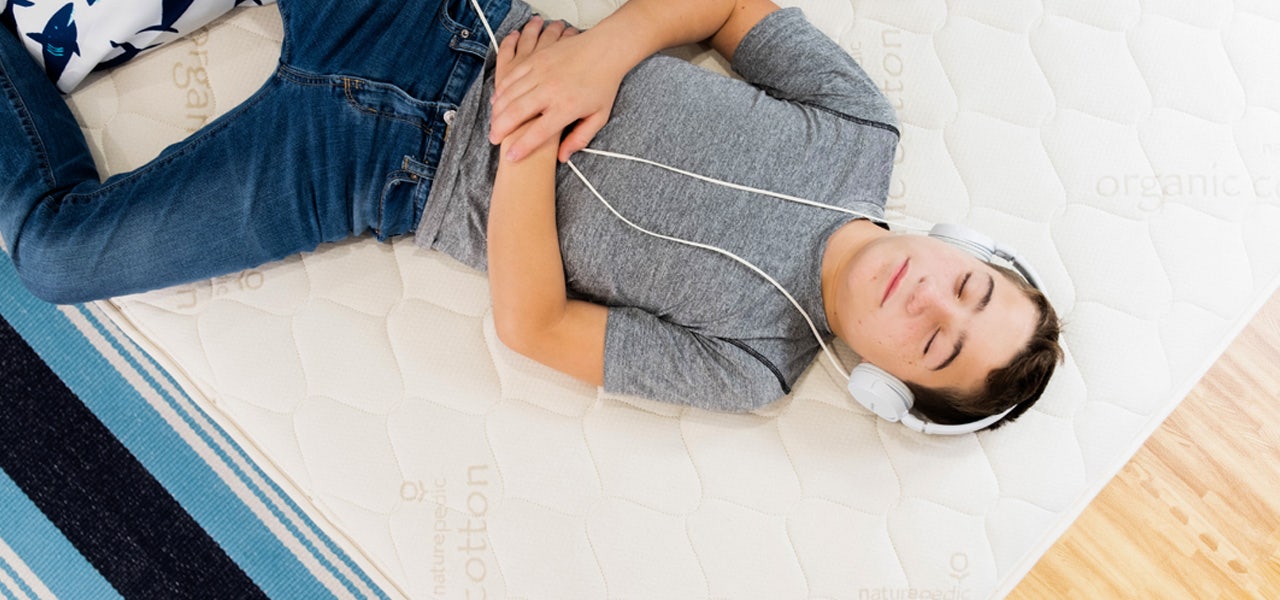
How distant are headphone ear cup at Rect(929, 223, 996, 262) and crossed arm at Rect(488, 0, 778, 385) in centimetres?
36

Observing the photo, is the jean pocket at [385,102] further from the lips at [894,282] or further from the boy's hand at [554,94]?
the lips at [894,282]

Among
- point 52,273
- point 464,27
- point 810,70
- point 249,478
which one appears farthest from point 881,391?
point 52,273

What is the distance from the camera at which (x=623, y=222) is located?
81 centimetres

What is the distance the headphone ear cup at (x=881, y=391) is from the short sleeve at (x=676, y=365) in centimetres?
9

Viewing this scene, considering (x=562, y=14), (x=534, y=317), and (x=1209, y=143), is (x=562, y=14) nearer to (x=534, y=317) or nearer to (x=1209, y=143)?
(x=534, y=317)

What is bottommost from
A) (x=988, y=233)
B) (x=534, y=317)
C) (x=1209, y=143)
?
(x=534, y=317)

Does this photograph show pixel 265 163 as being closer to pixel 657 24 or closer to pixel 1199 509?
pixel 657 24

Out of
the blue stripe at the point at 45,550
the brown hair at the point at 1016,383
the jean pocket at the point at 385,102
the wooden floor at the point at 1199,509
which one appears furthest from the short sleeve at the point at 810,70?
the blue stripe at the point at 45,550

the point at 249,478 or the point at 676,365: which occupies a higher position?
the point at 676,365

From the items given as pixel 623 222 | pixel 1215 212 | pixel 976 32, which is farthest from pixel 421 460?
pixel 1215 212

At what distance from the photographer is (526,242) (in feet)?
2.59

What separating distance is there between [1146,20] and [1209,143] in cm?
17

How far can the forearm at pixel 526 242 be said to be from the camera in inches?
30.9

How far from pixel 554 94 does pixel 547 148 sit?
0.05m
